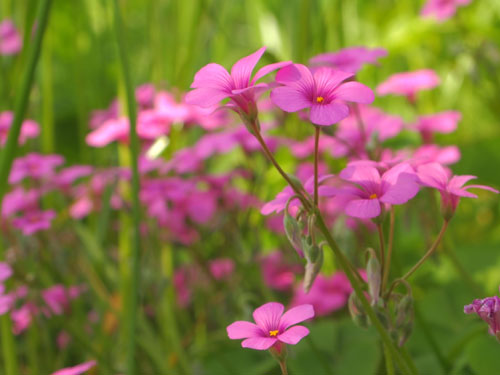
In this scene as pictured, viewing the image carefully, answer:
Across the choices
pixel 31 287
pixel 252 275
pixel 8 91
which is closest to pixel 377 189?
pixel 31 287

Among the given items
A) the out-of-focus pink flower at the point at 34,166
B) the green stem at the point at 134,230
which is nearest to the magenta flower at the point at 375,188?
the green stem at the point at 134,230

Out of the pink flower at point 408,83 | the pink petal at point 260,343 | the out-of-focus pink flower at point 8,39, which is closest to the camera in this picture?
the pink petal at point 260,343

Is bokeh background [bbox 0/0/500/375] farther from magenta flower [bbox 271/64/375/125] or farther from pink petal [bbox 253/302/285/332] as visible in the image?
magenta flower [bbox 271/64/375/125]

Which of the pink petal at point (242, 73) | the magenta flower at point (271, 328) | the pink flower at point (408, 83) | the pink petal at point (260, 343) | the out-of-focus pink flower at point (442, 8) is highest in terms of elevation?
the out-of-focus pink flower at point (442, 8)

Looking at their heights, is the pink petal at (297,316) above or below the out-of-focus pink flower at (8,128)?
below

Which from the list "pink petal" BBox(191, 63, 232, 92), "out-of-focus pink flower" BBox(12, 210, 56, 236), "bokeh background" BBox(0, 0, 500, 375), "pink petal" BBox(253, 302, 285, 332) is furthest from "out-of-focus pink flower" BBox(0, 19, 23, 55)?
"pink petal" BBox(253, 302, 285, 332)

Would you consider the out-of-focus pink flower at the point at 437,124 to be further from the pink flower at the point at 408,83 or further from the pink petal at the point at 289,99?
the pink petal at the point at 289,99

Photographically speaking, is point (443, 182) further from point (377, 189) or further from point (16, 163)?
point (16, 163)
